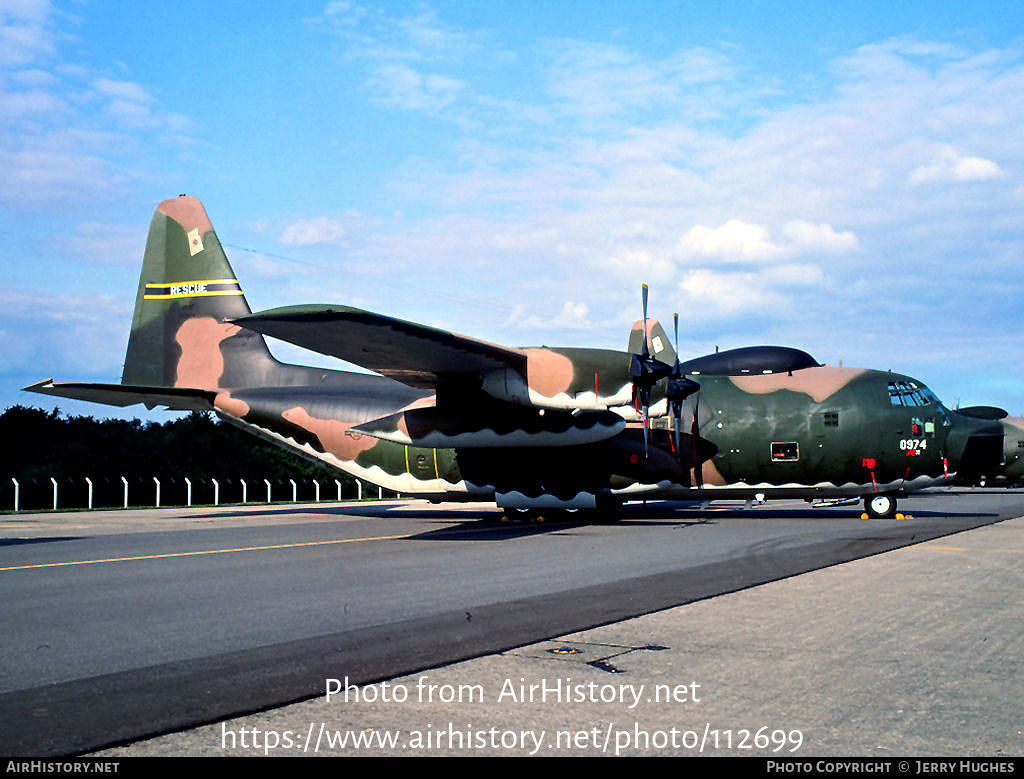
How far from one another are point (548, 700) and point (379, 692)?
45.1 inches

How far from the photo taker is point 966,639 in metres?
7.54

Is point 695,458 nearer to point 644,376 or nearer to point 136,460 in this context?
point 644,376

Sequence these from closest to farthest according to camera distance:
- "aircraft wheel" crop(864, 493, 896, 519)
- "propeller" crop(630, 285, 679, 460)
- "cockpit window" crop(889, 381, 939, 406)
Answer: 1. "propeller" crop(630, 285, 679, 460)
2. "cockpit window" crop(889, 381, 939, 406)
3. "aircraft wheel" crop(864, 493, 896, 519)

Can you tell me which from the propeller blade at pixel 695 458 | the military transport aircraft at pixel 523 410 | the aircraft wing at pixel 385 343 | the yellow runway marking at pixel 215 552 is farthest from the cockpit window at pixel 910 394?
the yellow runway marking at pixel 215 552

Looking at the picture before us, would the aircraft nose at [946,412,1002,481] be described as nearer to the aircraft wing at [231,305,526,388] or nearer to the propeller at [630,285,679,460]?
the propeller at [630,285,679,460]

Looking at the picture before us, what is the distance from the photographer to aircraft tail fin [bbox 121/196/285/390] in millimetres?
26547

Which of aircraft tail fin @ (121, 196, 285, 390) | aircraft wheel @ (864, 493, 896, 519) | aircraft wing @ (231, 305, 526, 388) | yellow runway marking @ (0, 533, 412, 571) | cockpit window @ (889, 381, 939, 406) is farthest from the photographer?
aircraft tail fin @ (121, 196, 285, 390)

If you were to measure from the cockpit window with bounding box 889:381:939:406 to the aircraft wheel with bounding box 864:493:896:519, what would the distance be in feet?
8.64

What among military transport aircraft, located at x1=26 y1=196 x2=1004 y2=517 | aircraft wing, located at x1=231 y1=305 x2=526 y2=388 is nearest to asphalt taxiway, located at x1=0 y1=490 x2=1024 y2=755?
aircraft wing, located at x1=231 y1=305 x2=526 y2=388

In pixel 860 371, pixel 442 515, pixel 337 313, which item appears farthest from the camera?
pixel 442 515

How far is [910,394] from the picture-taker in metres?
23.5

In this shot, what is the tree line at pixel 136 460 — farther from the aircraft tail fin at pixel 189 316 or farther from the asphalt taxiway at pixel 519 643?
the asphalt taxiway at pixel 519 643
